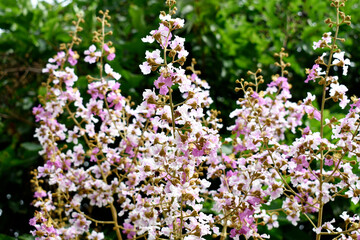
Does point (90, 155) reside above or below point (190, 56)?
below

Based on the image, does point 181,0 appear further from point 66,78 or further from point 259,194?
point 259,194

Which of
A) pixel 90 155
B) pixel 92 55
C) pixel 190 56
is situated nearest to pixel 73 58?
pixel 92 55

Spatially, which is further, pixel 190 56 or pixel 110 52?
pixel 190 56

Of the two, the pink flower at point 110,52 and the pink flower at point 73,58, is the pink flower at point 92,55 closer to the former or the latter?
the pink flower at point 110,52

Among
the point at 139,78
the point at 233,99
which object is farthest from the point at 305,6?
the point at 139,78

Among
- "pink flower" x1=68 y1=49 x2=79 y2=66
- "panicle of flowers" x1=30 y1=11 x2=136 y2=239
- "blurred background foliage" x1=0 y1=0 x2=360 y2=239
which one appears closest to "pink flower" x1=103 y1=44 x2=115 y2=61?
"panicle of flowers" x1=30 y1=11 x2=136 y2=239

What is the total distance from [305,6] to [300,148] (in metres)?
1.89

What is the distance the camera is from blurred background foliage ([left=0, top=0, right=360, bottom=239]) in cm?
255

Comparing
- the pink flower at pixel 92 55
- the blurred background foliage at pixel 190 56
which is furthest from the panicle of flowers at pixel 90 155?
the blurred background foliage at pixel 190 56

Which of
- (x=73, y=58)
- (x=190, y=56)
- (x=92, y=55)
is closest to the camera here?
(x=92, y=55)

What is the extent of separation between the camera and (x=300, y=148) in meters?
1.20

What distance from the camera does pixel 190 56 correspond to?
2.79 meters

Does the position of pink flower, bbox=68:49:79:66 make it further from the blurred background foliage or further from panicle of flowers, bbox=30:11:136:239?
the blurred background foliage

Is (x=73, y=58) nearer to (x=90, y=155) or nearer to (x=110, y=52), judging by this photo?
(x=110, y=52)
